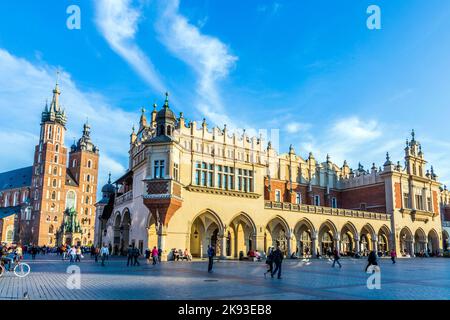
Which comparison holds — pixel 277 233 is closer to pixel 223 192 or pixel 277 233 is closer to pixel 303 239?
pixel 303 239

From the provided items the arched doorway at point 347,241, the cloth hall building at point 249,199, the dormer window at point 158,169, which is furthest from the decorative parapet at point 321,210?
the dormer window at point 158,169

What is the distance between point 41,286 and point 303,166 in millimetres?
43953

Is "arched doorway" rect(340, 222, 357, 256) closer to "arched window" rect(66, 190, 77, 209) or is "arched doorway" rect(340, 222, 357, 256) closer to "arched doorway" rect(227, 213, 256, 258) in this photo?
"arched doorway" rect(227, 213, 256, 258)

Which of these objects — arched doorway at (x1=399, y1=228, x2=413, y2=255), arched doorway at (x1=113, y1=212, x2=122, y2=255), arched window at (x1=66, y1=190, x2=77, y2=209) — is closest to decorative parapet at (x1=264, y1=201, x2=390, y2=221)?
arched doorway at (x1=399, y1=228, x2=413, y2=255)

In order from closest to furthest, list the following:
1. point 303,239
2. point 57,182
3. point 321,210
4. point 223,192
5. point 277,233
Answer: point 223,192, point 277,233, point 321,210, point 303,239, point 57,182

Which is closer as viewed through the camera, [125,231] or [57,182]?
[125,231]

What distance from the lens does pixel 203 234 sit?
39469mm

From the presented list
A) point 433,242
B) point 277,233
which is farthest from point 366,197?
point 277,233

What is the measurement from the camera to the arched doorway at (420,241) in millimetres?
57219

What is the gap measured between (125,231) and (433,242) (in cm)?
4670

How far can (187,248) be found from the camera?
34.7 metres

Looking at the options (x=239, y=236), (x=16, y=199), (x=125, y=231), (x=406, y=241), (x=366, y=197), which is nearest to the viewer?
(x=239, y=236)
